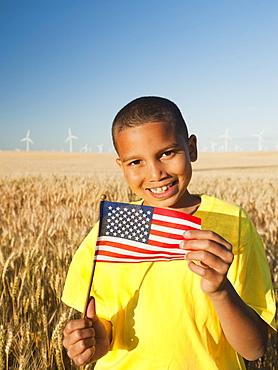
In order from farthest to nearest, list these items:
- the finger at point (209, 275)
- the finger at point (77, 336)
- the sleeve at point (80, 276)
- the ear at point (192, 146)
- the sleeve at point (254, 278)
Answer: the ear at point (192, 146) < the sleeve at point (80, 276) < the sleeve at point (254, 278) < the finger at point (77, 336) < the finger at point (209, 275)

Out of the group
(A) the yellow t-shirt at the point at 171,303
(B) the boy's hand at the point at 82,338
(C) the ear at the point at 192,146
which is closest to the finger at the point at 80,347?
(B) the boy's hand at the point at 82,338

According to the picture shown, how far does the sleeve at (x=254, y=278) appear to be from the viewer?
1468mm

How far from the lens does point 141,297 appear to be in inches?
57.7

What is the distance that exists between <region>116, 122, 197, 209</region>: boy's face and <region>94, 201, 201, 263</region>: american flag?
0.15 m

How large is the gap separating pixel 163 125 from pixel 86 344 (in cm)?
89

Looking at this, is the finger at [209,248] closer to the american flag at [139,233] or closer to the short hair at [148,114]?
the american flag at [139,233]

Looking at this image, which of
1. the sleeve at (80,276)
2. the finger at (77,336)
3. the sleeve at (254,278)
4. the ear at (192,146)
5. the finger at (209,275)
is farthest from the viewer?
the ear at (192,146)

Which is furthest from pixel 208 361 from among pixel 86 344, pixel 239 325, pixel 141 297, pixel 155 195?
pixel 155 195

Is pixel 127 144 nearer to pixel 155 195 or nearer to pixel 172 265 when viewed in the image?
pixel 155 195

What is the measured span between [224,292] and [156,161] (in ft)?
1.86

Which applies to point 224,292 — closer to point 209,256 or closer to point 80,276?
point 209,256

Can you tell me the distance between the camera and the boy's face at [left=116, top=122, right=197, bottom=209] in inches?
59.2

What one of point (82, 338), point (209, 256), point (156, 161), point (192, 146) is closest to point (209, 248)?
point (209, 256)

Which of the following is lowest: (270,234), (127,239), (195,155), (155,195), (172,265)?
(270,234)
